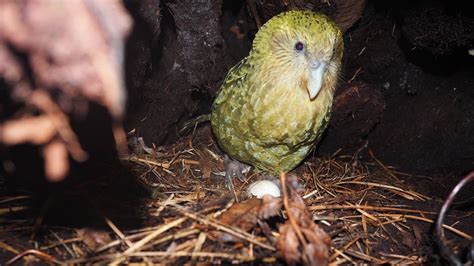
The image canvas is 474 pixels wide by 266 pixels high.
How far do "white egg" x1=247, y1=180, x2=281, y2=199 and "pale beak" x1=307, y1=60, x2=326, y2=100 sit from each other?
2.06 ft

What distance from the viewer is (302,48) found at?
261cm

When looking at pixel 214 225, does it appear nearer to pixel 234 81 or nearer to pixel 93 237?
pixel 93 237

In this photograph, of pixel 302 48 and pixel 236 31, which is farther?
pixel 236 31

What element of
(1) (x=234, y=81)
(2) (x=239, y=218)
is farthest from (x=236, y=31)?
(2) (x=239, y=218)

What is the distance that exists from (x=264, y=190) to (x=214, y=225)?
0.58 m

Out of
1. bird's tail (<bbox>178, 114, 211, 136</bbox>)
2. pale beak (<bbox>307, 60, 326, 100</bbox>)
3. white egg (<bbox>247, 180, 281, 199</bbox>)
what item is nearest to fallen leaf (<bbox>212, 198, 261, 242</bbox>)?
white egg (<bbox>247, 180, 281, 199</bbox>)

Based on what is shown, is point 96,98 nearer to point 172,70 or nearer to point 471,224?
point 172,70

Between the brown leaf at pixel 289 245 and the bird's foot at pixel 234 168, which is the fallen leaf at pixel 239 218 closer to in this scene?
the brown leaf at pixel 289 245

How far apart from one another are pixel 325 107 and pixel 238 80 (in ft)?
2.07


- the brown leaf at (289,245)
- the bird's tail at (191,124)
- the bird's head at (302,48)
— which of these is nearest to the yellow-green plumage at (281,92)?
the bird's head at (302,48)

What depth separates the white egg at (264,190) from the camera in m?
2.66

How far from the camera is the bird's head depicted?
256 centimetres

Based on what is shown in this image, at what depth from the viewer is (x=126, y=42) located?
218cm

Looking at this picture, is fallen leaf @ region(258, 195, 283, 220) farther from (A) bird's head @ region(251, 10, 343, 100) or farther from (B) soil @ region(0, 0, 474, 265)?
(A) bird's head @ region(251, 10, 343, 100)
